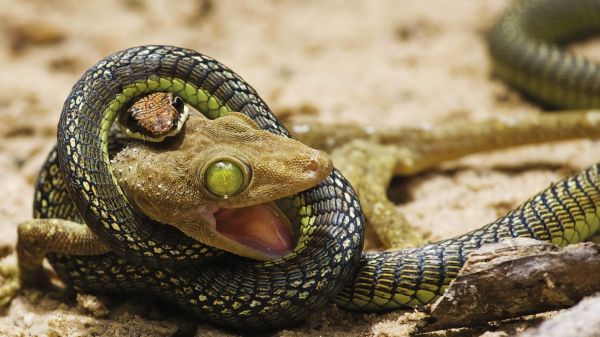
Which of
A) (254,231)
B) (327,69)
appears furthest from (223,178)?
(327,69)

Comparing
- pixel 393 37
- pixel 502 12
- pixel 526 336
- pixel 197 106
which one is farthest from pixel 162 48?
pixel 502 12

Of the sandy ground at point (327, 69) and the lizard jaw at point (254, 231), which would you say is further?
the sandy ground at point (327, 69)

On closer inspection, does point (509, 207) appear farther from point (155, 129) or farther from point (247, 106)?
point (155, 129)

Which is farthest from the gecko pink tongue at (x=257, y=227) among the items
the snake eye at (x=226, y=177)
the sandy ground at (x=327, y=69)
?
the sandy ground at (x=327, y=69)

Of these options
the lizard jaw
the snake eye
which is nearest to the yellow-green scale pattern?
the lizard jaw

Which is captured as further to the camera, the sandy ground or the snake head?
the sandy ground

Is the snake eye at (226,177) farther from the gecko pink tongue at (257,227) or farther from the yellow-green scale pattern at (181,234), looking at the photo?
the yellow-green scale pattern at (181,234)

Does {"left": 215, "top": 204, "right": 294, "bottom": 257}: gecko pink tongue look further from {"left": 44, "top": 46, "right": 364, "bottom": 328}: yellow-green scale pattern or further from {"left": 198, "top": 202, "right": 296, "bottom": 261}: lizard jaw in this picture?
{"left": 44, "top": 46, "right": 364, "bottom": 328}: yellow-green scale pattern
